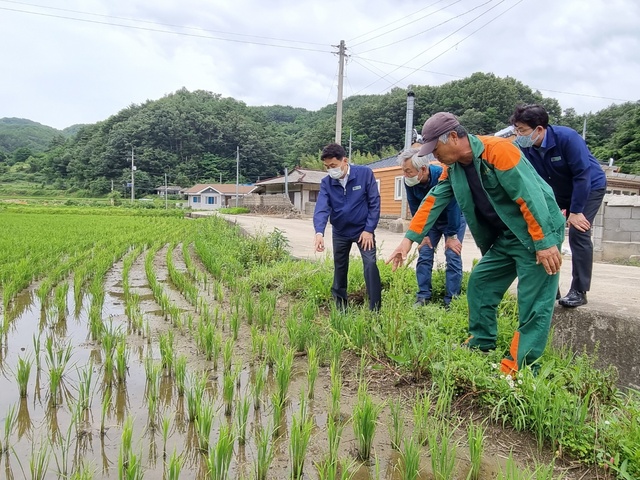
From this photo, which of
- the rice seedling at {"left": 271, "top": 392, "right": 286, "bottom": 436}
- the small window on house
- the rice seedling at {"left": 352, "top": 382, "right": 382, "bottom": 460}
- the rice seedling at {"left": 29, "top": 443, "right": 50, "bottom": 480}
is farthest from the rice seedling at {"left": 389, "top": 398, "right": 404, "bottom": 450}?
the small window on house

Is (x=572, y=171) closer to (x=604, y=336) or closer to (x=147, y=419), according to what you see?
(x=604, y=336)

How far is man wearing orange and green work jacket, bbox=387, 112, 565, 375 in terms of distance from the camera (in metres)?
1.96

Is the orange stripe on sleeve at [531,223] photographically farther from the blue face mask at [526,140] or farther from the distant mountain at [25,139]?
the distant mountain at [25,139]

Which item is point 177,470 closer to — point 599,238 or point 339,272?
point 339,272

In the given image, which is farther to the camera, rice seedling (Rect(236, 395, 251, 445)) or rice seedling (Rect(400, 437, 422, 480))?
rice seedling (Rect(236, 395, 251, 445))

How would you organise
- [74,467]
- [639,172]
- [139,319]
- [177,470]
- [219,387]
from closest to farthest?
1. [177,470]
2. [74,467]
3. [219,387]
4. [139,319]
5. [639,172]

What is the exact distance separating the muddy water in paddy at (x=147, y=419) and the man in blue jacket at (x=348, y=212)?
83 centimetres

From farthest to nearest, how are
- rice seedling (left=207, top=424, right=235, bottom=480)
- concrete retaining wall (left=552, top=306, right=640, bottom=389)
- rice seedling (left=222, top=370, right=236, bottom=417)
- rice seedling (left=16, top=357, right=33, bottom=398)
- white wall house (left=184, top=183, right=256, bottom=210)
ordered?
1. white wall house (left=184, top=183, right=256, bottom=210)
2. concrete retaining wall (left=552, top=306, right=640, bottom=389)
3. rice seedling (left=16, top=357, right=33, bottom=398)
4. rice seedling (left=222, top=370, right=236, bottom=417)
5. rice seedling (left=207, top=424, right=235, bottom=480)

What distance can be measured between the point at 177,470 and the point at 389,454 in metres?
0.83

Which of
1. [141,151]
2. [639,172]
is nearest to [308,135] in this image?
[141,151]

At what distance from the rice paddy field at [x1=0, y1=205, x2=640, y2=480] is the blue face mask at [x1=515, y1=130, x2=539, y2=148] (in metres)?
1.13

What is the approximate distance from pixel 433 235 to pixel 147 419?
2464 millimetres

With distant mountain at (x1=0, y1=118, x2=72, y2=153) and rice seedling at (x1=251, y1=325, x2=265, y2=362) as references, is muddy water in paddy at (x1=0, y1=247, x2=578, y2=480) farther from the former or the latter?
distant mountain at (x1=0, y1=118, x2=72, y2=153)

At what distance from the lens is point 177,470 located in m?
1.39
